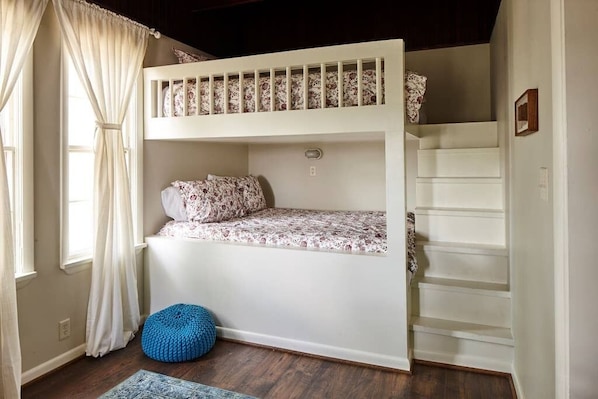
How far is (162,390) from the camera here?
7.15ft

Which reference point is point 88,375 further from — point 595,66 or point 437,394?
point 595,66

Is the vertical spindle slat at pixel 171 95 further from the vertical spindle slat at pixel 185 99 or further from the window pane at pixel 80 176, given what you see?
the window pane at pixel 80 176

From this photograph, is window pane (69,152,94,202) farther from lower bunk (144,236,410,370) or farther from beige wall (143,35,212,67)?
beige wall (143,35,212,67)

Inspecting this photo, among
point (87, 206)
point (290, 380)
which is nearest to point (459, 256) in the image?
point (290, 380)

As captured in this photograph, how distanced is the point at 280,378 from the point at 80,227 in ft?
5.38

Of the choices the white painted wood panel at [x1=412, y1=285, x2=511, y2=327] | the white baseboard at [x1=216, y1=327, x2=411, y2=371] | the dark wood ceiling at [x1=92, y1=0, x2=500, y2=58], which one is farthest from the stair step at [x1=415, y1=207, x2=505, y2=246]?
the dark wood ceiling at [x1=92, y1=0, x2=500, y2=58]

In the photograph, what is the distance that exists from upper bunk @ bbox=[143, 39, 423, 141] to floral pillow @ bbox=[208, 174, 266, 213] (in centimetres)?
82

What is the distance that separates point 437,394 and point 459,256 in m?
0.96

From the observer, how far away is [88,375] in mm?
2361

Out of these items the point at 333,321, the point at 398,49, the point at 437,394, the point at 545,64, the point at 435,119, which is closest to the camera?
the point at 545,64

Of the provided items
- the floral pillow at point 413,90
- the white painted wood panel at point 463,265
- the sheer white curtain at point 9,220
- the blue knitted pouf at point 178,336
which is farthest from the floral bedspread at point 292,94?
the blue knitted pouf at point 178,336

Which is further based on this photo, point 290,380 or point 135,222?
point 135,222

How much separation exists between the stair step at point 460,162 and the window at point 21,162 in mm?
2677

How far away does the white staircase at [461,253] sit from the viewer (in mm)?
2441
